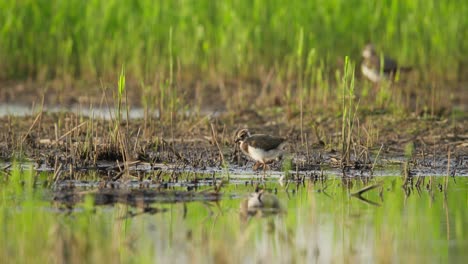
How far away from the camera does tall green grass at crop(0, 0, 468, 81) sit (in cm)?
1650

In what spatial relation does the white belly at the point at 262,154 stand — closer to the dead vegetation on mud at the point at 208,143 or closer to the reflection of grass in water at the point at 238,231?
the dead vegetation on mud at the point at 208,143

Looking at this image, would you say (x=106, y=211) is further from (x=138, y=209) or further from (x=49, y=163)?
(x=49, y=163)

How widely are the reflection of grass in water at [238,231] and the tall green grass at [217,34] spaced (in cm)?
755

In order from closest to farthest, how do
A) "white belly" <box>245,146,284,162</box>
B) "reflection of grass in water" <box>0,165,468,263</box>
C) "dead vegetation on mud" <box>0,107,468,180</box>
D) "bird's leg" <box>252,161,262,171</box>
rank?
"reflection of grass in water" <box>0,165,468,263</box> < "white belly" <box>245,146,284,162</box> < "dead vegetation on mud" <box>0,107,468,180</box> < "bird's leg" <box>252,161,262,171</box>

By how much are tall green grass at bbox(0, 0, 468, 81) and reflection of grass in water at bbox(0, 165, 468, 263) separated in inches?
297

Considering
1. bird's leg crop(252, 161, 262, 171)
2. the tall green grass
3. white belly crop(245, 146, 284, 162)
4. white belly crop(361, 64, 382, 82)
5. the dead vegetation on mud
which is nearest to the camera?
white belly crop(245, 146, 284, 162)

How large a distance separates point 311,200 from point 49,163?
2882mm

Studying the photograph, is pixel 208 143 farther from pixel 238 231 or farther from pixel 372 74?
pixel 238 231

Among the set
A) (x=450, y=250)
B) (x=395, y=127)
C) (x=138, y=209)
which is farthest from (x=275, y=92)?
(x=450, y=250)

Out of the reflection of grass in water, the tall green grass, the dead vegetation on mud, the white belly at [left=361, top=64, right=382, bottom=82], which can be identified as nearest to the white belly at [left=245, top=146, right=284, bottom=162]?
the dead vegetation on mud

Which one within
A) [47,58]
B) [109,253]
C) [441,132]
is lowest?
[109,253]

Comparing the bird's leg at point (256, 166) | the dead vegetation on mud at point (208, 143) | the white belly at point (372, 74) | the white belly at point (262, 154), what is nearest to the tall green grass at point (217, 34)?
the white belly at point (372, 74)

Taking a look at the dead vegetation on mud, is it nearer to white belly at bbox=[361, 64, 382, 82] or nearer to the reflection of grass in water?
the reflection of grass in water

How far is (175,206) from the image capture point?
27.6 feet
